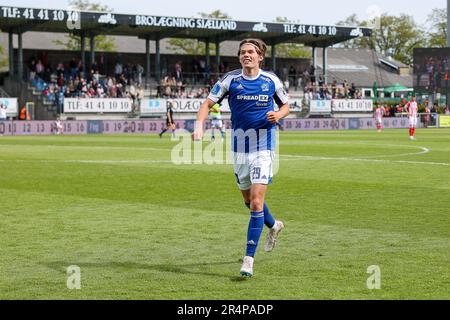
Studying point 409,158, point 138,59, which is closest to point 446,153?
point 409,158

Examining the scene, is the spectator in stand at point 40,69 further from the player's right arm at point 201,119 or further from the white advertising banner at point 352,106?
the player's right arm at point 201,119

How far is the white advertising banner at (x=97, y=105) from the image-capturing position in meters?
55.1

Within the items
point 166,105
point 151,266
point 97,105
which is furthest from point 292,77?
point 151,266

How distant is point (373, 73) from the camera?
118 m

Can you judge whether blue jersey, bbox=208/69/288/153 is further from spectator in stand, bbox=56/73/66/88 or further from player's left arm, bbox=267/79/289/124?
spectator in stand, bbox=56/73/66/88

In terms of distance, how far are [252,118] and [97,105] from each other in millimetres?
48640

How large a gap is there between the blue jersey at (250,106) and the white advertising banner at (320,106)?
191ft

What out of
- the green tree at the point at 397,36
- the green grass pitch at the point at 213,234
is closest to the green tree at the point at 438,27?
the green tree at the point at 397,36

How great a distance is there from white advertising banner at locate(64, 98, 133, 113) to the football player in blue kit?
155 feet

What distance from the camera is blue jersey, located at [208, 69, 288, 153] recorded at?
28.8 ft

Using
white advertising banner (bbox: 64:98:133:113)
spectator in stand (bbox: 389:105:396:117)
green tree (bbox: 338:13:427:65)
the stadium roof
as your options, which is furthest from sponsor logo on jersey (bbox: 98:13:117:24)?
green tree (bbox: 338:13:427:65)

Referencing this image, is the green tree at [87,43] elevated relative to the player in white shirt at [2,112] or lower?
elevated
